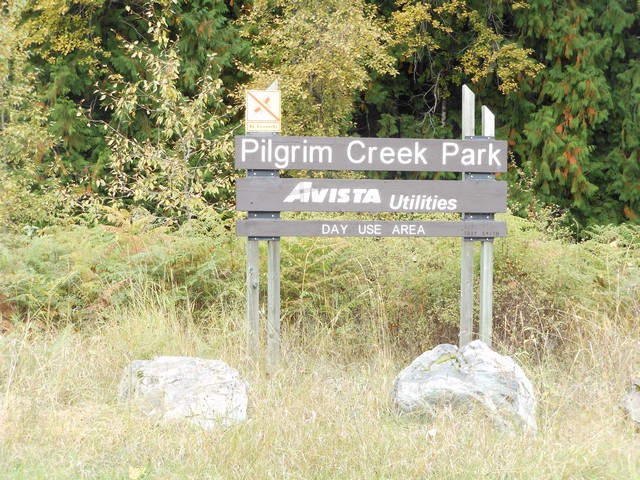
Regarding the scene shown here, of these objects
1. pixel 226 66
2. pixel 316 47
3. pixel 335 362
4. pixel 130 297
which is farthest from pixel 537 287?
pixel 226 66

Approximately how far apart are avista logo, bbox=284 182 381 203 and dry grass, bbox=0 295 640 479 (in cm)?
115

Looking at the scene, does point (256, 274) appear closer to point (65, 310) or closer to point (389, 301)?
point (389, 301)

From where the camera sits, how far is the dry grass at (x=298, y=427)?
165 inches

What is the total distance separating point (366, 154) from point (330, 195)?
44 cm

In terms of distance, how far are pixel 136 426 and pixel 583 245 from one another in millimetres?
5415

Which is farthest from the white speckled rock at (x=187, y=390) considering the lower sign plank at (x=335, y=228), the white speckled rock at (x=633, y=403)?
the white speckled rock at (x=633, y=403)

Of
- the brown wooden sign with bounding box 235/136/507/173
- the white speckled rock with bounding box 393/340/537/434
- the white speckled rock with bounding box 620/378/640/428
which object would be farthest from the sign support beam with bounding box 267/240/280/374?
the white speckled rock with bounding box 620/378/640/428

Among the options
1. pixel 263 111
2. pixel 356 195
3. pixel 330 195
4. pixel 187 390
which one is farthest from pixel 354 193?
pixel 187 390

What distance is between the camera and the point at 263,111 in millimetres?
6422

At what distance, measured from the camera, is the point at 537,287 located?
24.0 feet

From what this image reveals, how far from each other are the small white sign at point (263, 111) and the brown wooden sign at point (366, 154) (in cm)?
10

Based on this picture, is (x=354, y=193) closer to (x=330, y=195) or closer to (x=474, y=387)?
(x=330, y=195)

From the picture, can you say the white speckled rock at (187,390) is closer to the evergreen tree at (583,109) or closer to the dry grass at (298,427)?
the dry grass at (298,427)

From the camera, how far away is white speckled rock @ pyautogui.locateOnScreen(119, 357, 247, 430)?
4.88 metres
